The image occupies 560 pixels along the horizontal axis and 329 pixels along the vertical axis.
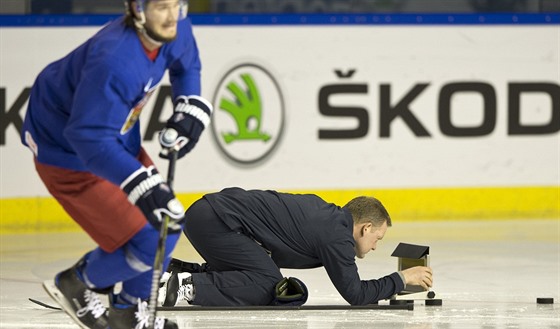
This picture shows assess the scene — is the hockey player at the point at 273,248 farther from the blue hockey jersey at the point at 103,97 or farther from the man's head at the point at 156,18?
the man's head at the point at 156,18

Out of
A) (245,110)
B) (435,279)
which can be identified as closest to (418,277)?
(435,279)

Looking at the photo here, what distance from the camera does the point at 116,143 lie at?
12.0 ft

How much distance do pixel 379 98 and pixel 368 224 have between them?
3220 millimetres

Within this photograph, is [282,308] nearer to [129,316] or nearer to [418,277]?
[418,277]

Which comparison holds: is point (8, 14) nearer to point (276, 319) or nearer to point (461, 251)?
point (461, 251)

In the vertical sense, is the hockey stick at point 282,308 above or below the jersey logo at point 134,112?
below

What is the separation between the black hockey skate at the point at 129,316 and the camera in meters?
4.05

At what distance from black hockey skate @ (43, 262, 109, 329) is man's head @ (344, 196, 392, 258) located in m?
1.27

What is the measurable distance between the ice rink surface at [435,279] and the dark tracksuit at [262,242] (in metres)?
0.11

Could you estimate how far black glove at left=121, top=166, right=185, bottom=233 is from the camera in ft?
11.9

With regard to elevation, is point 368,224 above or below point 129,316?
above

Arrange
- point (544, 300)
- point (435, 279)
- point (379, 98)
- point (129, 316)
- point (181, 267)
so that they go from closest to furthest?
point (129, 316)
point (181, 267)
point (544, 300)
point (435, 279)
point (379, 98)

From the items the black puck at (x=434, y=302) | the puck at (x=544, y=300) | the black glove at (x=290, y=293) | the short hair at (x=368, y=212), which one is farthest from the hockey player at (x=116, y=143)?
the puck at (x=544, y=300)

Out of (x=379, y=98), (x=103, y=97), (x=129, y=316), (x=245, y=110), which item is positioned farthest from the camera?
(x=379, y=98)
